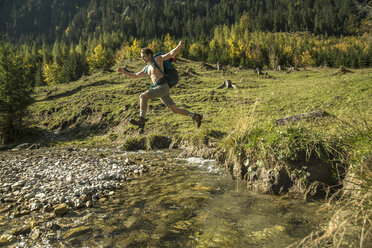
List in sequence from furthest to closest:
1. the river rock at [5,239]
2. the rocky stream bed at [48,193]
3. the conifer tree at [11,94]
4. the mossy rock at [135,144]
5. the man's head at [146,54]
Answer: the conifer tree at [11,94], the mossy rock at [135,144], the man's head at [146,54], the rocky stream bed at [48,193], the river rock at [5,239]

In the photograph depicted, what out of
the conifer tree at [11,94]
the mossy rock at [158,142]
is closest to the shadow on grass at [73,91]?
the conifer tree at [11,94]

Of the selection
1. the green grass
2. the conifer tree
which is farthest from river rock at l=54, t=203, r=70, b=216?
the conifer tree

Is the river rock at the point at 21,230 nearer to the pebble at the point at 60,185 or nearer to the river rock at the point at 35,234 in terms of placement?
the river rock at the point at 35,234

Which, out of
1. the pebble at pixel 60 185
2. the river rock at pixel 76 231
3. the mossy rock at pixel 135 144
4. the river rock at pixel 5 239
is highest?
the river rock at pixel 76 231

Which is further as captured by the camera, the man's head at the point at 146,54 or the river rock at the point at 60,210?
the man's head at the point at 146,54

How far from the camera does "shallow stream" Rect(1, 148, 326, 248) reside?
397 cm

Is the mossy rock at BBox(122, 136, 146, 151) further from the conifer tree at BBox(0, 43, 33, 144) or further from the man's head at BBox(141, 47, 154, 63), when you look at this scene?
the conifer tree at BBox(0, 43, 33, 144)

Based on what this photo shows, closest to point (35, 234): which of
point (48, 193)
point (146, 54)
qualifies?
point (48, 193)

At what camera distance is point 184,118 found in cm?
2381

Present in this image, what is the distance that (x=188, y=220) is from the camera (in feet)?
15.4

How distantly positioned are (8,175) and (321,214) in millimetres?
11065

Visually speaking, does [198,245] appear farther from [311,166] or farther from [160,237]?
[311,166]

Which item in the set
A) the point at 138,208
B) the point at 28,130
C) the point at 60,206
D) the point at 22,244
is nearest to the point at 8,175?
the point at 60,206

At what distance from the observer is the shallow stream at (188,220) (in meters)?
3.97
